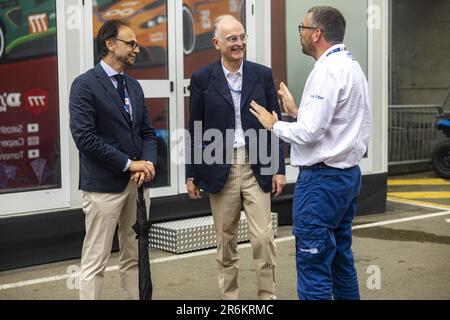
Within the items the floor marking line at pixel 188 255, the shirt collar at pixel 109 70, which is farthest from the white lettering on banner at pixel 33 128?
the shirt collar at pixel 109 70

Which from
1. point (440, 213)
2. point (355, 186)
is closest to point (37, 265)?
point (355, 186)

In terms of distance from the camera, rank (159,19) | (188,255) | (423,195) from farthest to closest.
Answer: (423,195) < (159,19) < (188,255)

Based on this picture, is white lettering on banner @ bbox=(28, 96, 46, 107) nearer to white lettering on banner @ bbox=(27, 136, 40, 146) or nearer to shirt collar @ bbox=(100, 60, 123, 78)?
white lettering on banner @ bbox=(27, 136, 40, 146)

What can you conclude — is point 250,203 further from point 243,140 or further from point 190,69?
point 190,69

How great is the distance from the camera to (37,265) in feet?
22.2

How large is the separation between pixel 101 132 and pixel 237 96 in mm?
1015

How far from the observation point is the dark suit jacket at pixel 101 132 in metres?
4.64

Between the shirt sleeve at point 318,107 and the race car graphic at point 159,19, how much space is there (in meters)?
3.34

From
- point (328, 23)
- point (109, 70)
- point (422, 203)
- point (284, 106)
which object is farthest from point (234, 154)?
point (422, 203)

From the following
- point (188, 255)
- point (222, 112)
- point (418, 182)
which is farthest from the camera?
point (418, 182)

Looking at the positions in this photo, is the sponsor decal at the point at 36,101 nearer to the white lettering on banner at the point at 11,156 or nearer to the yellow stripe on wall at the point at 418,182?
the white lettering on banner at the point at 11,156

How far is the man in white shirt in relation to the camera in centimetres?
437

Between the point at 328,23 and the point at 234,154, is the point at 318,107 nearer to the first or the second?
the point at 328,23

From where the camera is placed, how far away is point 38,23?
22.2ft
